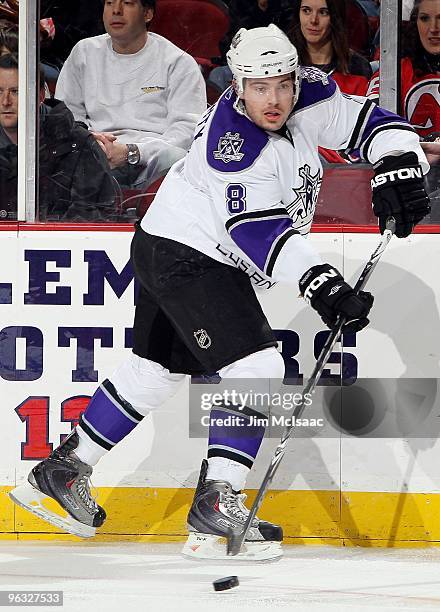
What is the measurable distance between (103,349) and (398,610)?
47.9 inches

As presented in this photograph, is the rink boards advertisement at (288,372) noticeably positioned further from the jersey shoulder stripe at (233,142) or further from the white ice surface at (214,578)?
the jersey shoulder stripe at (233,142)

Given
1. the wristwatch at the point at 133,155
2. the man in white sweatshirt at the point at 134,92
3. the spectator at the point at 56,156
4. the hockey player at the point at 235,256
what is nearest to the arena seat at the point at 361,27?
the hockey player at the point at 235,256

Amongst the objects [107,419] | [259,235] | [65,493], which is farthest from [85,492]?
[259,235]

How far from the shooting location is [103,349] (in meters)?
3.79

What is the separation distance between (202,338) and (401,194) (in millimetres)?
595

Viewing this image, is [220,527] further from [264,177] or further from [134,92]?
[134,92]

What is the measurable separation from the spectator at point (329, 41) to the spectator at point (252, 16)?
3cm

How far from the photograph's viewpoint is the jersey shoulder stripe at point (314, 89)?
137 inches

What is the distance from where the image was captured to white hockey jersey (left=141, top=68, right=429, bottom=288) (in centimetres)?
326

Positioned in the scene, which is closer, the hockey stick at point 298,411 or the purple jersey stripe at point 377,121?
the hockey stick at point 298,411

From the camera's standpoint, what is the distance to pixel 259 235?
3246mm

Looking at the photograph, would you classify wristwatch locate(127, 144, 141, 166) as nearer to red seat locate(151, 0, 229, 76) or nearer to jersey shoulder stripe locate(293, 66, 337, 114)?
red seat locate(151, 0, 229, 76)

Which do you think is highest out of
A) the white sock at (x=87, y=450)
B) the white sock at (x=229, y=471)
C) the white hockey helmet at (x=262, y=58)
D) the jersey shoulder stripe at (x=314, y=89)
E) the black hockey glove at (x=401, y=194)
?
the white hockey helmet at (x=262, y=58)

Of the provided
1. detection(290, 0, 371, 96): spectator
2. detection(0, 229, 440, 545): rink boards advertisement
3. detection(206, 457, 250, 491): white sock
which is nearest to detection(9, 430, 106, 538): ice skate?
detection(0, 229, 440, 545): rink boards advertisement
